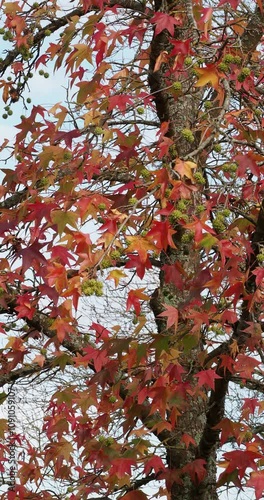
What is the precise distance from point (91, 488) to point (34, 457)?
1.12 metres

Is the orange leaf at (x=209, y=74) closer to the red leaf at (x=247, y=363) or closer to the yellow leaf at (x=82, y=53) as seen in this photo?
the yellow leaf at (x=82, y=53)

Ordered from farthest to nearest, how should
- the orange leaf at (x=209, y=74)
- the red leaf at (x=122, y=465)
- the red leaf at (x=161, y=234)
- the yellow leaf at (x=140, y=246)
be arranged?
the red leaf at (x=122, y=465) < the orange leaf at (x=209, y=74) < the red leaf at (x=161, y=234) < the yellow leaf at (x=140, y=246)

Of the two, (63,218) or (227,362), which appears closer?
(63,218)

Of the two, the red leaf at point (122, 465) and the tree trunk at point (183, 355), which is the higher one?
the tree trunk at point (183, 355)

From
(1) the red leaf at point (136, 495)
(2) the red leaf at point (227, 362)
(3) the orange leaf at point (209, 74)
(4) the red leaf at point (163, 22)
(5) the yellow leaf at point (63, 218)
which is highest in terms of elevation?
(4) the red leaf at point (163, 22)

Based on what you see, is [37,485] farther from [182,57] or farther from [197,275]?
[182,57]

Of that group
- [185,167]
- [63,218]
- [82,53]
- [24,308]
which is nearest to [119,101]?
[82,53]

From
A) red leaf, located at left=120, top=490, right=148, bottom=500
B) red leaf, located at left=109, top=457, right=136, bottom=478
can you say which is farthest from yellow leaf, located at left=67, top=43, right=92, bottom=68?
red leaf, located at left=120, top=490, right=148, bottom=500

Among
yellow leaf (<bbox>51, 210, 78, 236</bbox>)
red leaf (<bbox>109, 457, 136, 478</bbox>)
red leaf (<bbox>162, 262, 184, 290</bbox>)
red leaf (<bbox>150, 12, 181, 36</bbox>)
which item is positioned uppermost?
red leaf (<bbox>150, 12, 181, 36</bbox>)

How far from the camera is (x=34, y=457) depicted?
639cm

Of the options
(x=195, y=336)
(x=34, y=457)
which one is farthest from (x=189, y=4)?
(x=34, y=457)

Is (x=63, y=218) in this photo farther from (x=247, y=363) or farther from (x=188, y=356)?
(x=188, y=356)

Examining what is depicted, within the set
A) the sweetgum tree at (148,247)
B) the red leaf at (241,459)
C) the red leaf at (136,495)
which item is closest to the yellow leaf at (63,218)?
the sweetgum tree at (148,247)

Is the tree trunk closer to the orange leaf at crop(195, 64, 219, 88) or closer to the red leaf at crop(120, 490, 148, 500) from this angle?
the red leaf at crop(120, 490, 148, 500)
